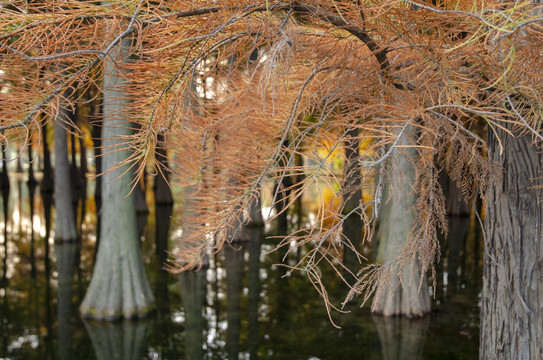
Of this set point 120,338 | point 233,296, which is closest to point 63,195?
point 233,296

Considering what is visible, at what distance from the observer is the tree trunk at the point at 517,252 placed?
409 cm

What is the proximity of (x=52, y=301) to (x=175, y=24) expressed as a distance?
25.2ft

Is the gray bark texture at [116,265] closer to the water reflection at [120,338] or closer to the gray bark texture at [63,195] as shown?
the water reflection at [120,338]

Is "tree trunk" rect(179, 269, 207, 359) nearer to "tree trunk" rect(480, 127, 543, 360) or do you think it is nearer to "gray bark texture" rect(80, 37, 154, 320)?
"gray bark texture" rect(80, 37, 154, 320)

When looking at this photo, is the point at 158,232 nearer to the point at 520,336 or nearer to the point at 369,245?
the point at 369,245

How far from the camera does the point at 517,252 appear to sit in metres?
4.14

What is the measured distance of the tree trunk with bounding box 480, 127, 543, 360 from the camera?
13.4 ft

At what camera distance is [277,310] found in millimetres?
8984

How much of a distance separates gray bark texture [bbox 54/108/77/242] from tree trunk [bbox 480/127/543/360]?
471 inches

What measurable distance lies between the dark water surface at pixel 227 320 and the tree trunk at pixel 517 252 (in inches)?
94.1

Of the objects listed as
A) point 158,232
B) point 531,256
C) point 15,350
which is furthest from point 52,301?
point 531,256

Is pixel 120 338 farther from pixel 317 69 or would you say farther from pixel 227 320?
pixel 317 69

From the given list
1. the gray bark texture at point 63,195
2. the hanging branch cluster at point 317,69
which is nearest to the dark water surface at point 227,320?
the gray bark texture at point 63,195

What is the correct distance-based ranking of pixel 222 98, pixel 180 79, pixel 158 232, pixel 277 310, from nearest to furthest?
pixel 180 79 < pixel 222 98 < pixel 277 310 < pixel 158 232
